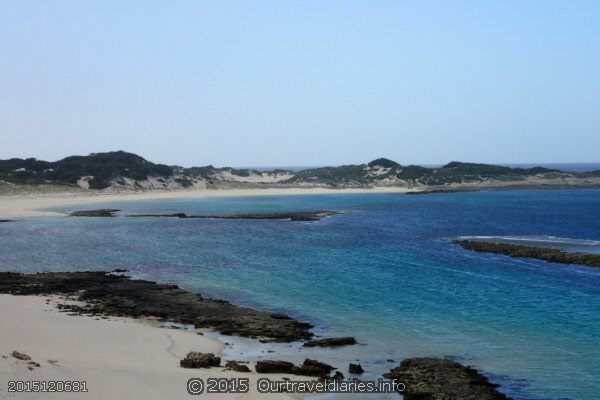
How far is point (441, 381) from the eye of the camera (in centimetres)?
1666

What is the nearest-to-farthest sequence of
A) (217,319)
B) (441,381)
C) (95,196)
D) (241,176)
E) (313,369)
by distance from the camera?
(441,381), (313,369), (217,319), (95,196), (241,176)

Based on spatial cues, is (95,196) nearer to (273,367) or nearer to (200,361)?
(200,361)

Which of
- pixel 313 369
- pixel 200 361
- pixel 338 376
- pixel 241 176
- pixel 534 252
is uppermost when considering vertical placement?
pixel 241 176

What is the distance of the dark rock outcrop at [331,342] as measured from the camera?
68.0ft

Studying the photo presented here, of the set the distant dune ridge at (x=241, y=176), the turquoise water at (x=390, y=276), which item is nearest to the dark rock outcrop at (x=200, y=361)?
the turquoise water at (x=390, y=276)

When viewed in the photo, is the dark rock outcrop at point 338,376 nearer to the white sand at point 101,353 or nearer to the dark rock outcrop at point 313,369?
the dark rock outcrop at point 313,369

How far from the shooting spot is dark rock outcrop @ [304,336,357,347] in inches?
816

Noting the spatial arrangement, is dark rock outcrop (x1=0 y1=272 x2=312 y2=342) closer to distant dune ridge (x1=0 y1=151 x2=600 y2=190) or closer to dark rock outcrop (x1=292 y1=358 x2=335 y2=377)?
dark rock outcrop (x1=292 y1=358 x2=335 y2=377)

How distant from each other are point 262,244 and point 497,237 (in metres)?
21.1

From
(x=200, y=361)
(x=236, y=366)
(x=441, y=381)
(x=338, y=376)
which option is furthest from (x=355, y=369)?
(x=200, y=361)

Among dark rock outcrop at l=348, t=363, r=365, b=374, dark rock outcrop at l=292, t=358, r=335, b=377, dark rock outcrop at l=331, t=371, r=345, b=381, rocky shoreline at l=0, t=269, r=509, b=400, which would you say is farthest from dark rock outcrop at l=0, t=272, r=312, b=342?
dark rock outcrop at l=331, t=371, r=345, b=381

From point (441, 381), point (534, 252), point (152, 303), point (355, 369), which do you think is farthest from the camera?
point (534, 252)

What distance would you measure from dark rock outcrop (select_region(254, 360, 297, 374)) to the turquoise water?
1.98m

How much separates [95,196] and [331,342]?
288 feet
